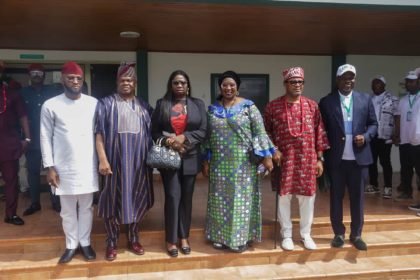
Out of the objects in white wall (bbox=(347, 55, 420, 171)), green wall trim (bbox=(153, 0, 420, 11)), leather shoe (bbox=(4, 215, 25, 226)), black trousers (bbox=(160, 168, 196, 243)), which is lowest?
leather shoe (bbox=(4, 215, 25, 226))

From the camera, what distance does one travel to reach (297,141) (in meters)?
3.38

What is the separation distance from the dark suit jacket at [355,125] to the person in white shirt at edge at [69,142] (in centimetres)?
225

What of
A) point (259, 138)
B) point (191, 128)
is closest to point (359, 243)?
point (259, 138)

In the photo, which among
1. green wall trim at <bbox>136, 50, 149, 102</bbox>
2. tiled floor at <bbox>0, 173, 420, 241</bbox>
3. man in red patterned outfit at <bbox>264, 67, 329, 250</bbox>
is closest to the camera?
man in red patterned outfit at <bbox>264, 67, 329, 250</bbox>

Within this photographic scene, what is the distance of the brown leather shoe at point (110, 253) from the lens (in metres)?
3.33

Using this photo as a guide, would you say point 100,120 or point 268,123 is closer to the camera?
point 100,120

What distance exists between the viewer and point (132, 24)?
173 inches

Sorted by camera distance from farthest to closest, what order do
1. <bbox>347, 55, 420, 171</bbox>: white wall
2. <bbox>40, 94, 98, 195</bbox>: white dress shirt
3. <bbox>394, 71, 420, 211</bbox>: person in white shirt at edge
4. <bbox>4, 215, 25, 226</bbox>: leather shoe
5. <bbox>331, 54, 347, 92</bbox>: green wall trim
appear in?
<bbox>347, 55, 420, 171</bbox>: white wall → <bbox>331, 54, 347, 92</bbox>: green wall trim → <bbox>394, 71, 420, 211</bbox>: person in white shirt at edge → <bbox>4, 215, 25, 226</bbox>: leather shoe → <bbox>40, 94, 98, 195</bbox>: white dress shirt

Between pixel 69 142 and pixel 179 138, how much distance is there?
37.5 inches

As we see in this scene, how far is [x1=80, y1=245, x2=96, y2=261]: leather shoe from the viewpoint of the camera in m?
3.31

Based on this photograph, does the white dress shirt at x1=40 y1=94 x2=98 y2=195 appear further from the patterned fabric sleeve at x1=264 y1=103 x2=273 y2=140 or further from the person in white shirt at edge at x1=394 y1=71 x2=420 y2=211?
the person in white shirt at edge at x1=394 y1=71 x2=420 y2=211

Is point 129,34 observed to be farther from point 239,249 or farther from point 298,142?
point 239,249

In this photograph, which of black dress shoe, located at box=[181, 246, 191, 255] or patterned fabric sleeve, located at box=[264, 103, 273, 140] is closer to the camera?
black dress shoe, located at box=[181, 246, 191, 255]

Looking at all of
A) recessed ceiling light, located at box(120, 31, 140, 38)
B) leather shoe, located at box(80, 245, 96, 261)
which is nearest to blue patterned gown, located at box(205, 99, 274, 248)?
leather shoe, located at box(80, 245, 96, 261)
